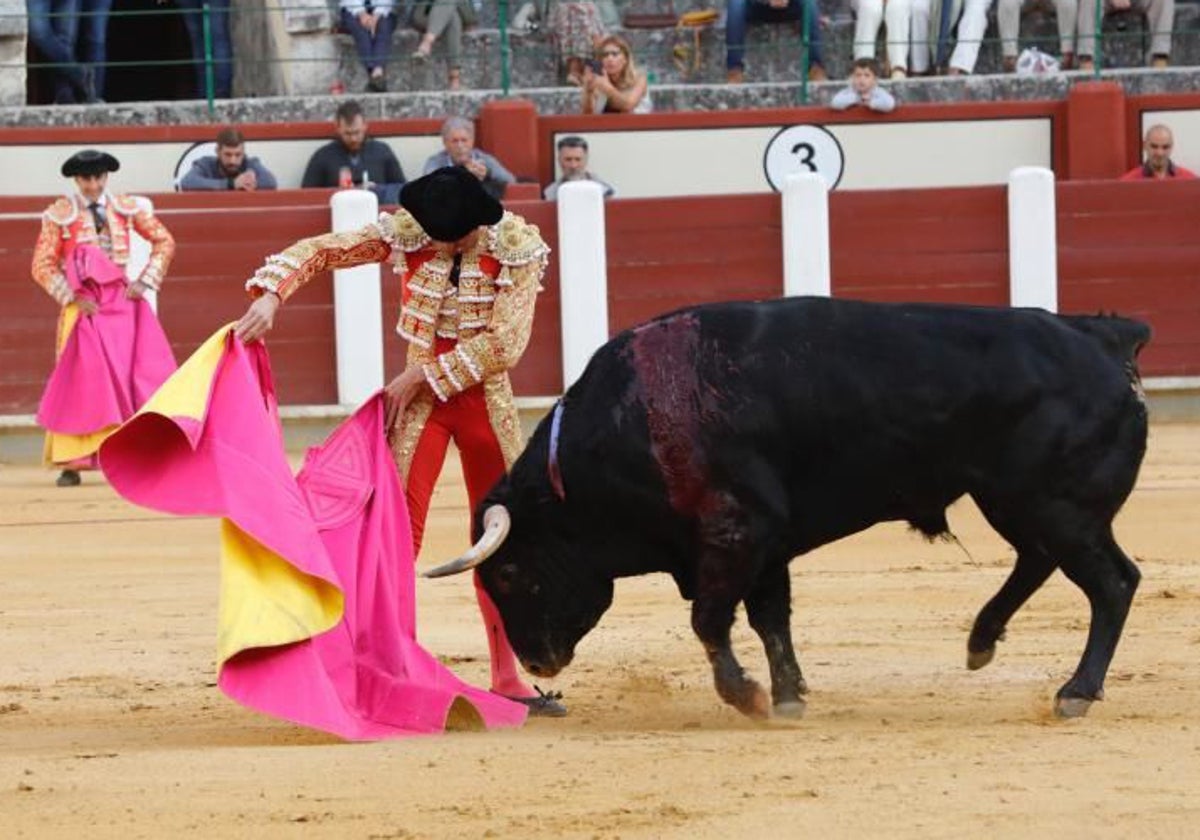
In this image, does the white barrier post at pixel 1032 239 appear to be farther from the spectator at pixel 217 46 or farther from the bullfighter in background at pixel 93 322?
the bullfighter in background at pixel 93 322

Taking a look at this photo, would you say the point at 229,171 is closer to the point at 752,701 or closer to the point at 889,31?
the point at 889,31

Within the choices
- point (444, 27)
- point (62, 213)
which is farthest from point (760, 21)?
point (62, 213)

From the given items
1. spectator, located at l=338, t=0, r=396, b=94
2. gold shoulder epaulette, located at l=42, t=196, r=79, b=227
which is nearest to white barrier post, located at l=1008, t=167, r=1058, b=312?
spectator, located at l=338, t=0, r=396, b=94

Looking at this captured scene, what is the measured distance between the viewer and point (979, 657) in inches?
213

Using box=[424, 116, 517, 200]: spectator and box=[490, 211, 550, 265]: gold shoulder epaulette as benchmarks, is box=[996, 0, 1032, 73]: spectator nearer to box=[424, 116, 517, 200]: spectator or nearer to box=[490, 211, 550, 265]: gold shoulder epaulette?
box=[424, 116, 517, 200]: spectator

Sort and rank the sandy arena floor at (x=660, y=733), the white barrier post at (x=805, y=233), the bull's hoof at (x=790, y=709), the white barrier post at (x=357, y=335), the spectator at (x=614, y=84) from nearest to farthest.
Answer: the sandy arena floor at (x=660, y=733) < the bull's hoof at (x=790, y=709) < the white barrier post at (x=357, y=335) < the white barrier post at (x=805, y=233) < the spectator at (x=614, y=84)

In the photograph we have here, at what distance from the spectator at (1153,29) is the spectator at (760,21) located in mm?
1299

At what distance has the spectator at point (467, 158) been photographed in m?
11.5

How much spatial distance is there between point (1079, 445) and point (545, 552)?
1.03 metres

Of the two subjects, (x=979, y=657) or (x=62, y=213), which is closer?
(x=979, y=657)

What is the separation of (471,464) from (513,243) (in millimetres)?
461

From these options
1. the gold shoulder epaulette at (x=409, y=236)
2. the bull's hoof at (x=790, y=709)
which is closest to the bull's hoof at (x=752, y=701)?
the bull's hoof at (x=790, y=709)

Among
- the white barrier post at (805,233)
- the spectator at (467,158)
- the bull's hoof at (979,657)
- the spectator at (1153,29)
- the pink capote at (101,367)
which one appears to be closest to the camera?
the bull's hoof at (979,657)

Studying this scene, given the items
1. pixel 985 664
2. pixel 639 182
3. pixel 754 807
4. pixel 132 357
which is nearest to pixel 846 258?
pixel 639 182
